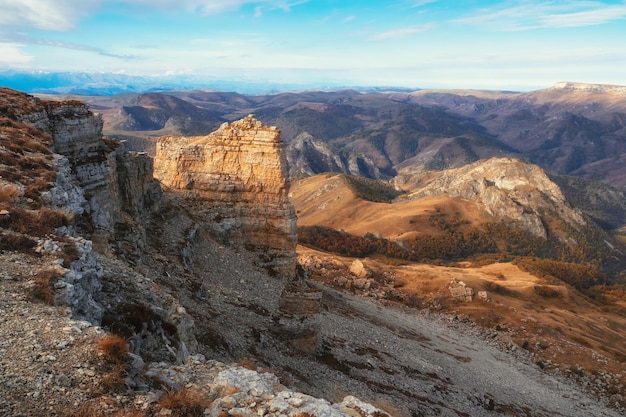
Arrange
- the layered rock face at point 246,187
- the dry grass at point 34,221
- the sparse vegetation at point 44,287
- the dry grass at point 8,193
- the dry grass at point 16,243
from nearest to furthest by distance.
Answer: the sparse vegetation at point 44,287 < the dry grass at point 16,243 < the dry grass at point 34,221 < the dry grass at point 8,193 < the layered rock face at point 246,187

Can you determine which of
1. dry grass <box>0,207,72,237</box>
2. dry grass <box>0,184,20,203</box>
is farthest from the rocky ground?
dry grass <box>0,184,20,203</box>

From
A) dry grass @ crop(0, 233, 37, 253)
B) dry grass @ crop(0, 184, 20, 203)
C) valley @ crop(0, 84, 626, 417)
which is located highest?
dry grass @ crop(0, 184, 20, 203)

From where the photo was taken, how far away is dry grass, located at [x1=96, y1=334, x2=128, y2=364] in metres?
12.8

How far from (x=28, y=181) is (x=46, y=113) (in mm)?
13258

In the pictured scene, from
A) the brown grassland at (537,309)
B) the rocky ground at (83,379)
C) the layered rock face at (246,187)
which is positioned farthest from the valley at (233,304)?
the brown grassland at (537,309)

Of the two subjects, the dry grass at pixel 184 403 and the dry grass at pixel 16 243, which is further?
the dry grass at pixel 16 243

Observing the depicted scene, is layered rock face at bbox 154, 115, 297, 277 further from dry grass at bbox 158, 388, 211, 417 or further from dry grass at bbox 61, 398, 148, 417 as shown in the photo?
dry grass at bbox 61, 398, 148, 417

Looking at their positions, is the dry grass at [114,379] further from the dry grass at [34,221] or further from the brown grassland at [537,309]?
the brown grassland at [537,309]

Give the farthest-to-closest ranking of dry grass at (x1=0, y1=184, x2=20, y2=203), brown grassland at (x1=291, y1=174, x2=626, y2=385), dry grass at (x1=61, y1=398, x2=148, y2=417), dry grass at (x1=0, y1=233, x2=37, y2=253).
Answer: brown grassland at (x1=291, y1=174, x2=626, y2=385) → dry grass at (x1=0, y1=184, x2=20, y2=203) → dry grass at (x1=0, y1=233, x2=37, y2=253) → dry grass at (x1=61, y1=398, x2=148, y2=417)

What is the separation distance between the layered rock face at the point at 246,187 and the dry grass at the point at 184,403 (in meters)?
35.5

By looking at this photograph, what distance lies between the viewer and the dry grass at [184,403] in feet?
40.1

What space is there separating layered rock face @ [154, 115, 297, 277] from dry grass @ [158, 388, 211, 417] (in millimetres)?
35494

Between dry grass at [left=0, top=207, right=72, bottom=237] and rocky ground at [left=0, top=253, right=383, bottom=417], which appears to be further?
→ dry grass at [left=0, top=207, right=72, bottom=237]

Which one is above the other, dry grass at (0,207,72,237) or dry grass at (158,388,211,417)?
dry grass at (0,207,72,237)
